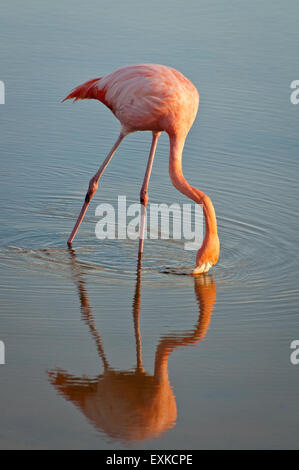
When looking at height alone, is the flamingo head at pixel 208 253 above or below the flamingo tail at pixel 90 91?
below

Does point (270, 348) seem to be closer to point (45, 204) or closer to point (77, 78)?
point (45, 204)

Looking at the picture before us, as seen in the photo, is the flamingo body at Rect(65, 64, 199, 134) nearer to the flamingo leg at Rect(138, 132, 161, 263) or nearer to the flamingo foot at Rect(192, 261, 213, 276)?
the flamingo leg at Rect(138, 132, 161, 263)

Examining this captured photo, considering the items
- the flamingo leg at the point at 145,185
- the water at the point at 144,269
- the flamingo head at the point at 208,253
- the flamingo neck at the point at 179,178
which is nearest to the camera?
the water at the point at 144,269

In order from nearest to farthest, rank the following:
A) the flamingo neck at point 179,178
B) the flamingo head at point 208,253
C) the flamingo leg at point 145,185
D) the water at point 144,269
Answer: the water at point 144,269 → the flamingo head at point 208,253 → the flamingo neck at point 179,178 → the flamingo leg at point 145,185

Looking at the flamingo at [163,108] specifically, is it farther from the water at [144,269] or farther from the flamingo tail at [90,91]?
the water at [144,269]

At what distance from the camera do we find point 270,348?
487 centimetres

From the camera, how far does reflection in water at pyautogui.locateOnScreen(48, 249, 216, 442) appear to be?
3.91 m

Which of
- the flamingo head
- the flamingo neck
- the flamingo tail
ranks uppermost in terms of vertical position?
the flamingo tail

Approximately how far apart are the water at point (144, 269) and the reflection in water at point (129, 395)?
10 millimetres

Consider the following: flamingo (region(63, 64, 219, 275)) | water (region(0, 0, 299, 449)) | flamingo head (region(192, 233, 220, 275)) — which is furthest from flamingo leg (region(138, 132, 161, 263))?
flamingo head (region(192, 233, 220, 275))

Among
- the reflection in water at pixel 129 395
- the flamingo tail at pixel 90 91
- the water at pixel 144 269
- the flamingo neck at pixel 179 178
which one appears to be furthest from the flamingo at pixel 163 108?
the reflection in water at pixel 129 395

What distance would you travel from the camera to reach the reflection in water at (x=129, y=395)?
3.91 m

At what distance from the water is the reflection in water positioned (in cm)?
1
